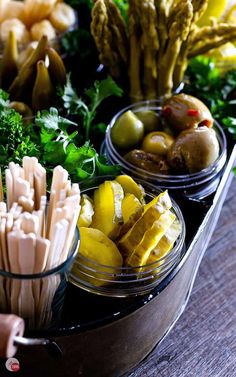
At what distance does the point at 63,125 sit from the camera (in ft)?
3.13

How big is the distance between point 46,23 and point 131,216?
2.20 feet

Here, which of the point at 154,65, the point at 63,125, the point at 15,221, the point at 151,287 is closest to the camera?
the point at 15,221

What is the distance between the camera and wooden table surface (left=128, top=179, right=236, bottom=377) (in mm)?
890

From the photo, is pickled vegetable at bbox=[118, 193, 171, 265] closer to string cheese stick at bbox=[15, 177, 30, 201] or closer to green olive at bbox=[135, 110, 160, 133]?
string cheese stick at bbox=[15, 177, 30, 201]

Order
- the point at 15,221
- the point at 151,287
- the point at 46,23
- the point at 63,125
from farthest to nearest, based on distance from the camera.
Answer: the point at 46,23, the point at 63,125, the point at 151,287, the point at 15,221

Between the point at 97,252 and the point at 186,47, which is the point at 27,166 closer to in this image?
the point at 97,252

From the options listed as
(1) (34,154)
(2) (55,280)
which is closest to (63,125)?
(1) (34,154)

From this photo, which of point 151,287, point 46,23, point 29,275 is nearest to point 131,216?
point 151,287

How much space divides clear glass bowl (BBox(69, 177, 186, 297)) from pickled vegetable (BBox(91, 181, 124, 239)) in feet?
0.21

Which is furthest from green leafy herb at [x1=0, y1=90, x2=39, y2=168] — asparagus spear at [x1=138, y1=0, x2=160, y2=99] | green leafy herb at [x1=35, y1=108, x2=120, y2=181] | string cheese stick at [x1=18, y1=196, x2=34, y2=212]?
asparagus spear at [x1=138, y1=0, x2=160, y2=99]

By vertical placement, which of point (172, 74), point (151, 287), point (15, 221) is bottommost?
point (151, 287)

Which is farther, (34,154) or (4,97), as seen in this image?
(4,97)

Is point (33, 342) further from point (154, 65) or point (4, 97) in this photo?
point (154, 65)

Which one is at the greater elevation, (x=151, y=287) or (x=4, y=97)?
(x=4, y=97)
